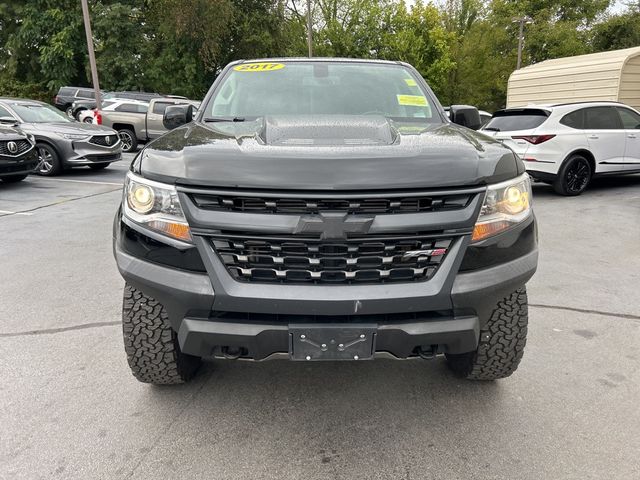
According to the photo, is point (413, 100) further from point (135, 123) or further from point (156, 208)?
point (135, 123)

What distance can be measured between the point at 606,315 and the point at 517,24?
3897 centimetres

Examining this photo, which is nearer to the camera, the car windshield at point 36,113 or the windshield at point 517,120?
the windshield at point 517,120

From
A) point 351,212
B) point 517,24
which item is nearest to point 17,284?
point 351,212

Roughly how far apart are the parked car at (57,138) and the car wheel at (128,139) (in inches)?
228

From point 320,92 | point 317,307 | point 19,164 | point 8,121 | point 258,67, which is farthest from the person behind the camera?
point 8,121

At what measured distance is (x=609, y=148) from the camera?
926 centimetres

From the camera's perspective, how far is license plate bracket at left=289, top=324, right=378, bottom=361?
2.05 meters

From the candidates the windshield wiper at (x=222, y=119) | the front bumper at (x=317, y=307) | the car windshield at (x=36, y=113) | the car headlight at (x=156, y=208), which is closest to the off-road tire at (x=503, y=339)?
the front bumper at (x=317, y=307)

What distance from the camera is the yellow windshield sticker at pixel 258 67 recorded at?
3715 millimetres

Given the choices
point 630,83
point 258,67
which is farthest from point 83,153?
point 630,83

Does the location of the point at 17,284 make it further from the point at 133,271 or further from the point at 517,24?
the point at 517,24

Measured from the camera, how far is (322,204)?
204 cm

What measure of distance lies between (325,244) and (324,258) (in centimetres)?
6

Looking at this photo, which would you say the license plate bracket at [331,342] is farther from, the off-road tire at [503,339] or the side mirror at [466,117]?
the side mirror at [466,117]
